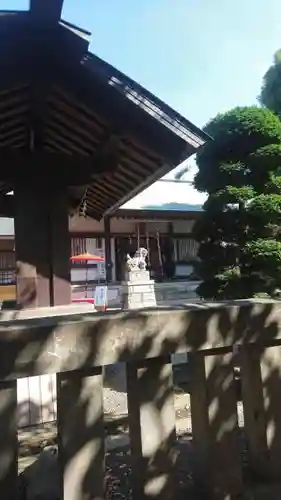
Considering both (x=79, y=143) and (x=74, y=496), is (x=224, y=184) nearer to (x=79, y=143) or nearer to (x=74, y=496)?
(x=79, y=143)

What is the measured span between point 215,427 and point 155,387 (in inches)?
16.8

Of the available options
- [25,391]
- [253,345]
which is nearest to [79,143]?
[25,391]

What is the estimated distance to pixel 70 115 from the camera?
14.0ft

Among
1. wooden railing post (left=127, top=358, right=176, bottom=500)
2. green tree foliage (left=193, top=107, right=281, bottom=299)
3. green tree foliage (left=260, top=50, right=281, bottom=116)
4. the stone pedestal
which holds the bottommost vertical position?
the stone pedestal

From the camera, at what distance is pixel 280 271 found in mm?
8438

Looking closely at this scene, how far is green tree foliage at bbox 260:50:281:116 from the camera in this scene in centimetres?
1409

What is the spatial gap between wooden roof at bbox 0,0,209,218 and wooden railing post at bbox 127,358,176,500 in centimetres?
203

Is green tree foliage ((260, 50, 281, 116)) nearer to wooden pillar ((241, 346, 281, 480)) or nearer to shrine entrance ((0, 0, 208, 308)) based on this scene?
shrine entrance ((0, 0, 208, 308))

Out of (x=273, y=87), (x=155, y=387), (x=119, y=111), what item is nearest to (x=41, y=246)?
(x=119, y=111)

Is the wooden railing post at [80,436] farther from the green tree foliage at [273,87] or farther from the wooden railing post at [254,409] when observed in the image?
the green tree foliage at [273,87]

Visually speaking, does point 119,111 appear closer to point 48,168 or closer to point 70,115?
point 70,115

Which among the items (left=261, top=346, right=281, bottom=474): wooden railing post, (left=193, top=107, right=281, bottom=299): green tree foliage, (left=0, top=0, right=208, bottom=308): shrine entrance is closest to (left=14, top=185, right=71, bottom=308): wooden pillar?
(left=0, top=0, right=208, bottom=308): shrine entrance

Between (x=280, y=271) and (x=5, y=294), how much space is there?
13.8 m

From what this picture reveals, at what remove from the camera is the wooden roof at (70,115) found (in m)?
3.15
